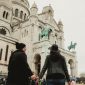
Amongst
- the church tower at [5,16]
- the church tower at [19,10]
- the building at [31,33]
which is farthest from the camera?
the church tower at [19,10]

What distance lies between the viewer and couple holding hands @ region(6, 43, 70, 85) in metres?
5.57

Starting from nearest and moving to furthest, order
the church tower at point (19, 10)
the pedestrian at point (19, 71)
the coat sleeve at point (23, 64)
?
the pedestrian at point (19, 71)
the coat sleeve at point (23, 64)
the church tower at point (19, 10)

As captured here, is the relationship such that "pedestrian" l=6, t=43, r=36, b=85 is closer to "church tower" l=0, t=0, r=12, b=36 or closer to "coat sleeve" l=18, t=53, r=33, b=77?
"coat sleeve" l=18, t=53, r=33, b=77

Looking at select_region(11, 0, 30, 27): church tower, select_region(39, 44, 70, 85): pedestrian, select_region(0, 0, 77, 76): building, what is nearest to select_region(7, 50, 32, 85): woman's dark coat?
select_region(39, 44, 70, 85): pedestrian

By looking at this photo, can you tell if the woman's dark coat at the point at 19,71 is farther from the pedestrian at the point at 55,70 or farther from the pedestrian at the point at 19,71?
the pedestrian at the point at 55,70

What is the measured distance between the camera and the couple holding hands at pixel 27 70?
18.3 feet

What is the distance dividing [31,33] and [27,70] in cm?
3654

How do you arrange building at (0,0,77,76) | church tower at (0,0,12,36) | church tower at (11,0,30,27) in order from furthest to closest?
1. church tower at (11,0,30,27)
2. church tower at (0,0,12,36)
3. building at (0,0,77,76)

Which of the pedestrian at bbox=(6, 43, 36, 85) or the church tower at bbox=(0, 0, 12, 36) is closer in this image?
the pedestrian at bbox=(6, 43, 36, 85)

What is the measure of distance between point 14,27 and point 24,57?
42.9 meters

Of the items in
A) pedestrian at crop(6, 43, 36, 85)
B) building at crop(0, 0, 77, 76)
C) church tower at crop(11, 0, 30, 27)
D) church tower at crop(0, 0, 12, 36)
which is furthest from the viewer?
church tower at crop(11, 0, 30, 27)

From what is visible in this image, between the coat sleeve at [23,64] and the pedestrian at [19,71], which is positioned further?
the coat sleeve at [23,64]

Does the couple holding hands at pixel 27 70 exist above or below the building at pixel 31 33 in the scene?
below

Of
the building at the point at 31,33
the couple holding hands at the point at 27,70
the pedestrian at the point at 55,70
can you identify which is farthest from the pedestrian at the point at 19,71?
the building at the point at 31,33
